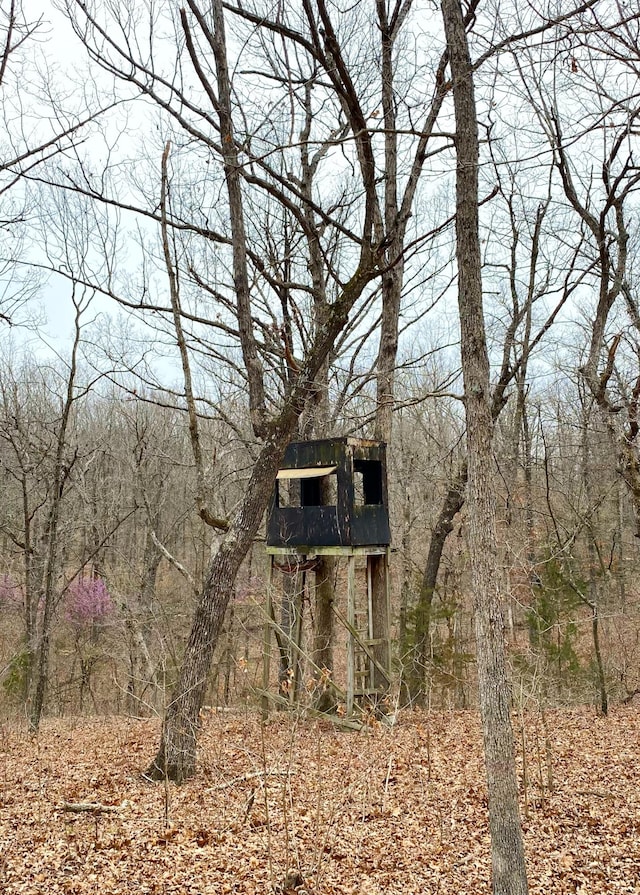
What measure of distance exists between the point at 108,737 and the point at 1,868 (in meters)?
4.55

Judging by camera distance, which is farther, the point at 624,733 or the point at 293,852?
the point at 624,733

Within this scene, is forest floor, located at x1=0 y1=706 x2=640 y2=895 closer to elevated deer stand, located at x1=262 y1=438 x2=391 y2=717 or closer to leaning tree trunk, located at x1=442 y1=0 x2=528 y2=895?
elevated deer stand, located at x1=262 y1=438 x2=391 y2=717

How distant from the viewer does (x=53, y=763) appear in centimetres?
738

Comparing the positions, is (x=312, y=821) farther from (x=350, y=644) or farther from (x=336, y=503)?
(x=336, y=503)

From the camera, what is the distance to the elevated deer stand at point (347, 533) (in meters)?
8.09

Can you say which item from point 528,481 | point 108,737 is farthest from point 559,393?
point 108,737

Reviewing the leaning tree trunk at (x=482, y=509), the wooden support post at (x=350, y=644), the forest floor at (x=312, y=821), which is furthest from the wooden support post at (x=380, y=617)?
the leaning tree trunk at (x=482, y=509)

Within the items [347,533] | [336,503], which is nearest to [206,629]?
[347,533]

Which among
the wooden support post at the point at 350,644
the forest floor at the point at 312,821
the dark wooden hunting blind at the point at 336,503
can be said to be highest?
the dark wooden hunting blind at the point at 336,503

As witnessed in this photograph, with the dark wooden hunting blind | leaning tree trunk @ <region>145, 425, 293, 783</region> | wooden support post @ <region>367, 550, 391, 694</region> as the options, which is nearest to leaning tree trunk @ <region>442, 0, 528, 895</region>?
leaning tree trunk @ <region>145, 425, 293, 783</region>

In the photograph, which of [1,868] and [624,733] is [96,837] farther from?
[624,733]

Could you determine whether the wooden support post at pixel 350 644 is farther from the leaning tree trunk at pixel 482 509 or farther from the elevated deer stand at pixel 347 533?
the leaning tree trunk at pixel 482 509

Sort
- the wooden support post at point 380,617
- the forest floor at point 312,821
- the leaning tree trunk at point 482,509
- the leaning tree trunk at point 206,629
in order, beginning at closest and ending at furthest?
1. the leaning tree trunk at point 482,509
2. the forest floor at point 312,821
3. the leaning tree trunk at point 206,629
4. the wooden support post at point 380,617

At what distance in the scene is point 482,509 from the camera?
13.1 feet
